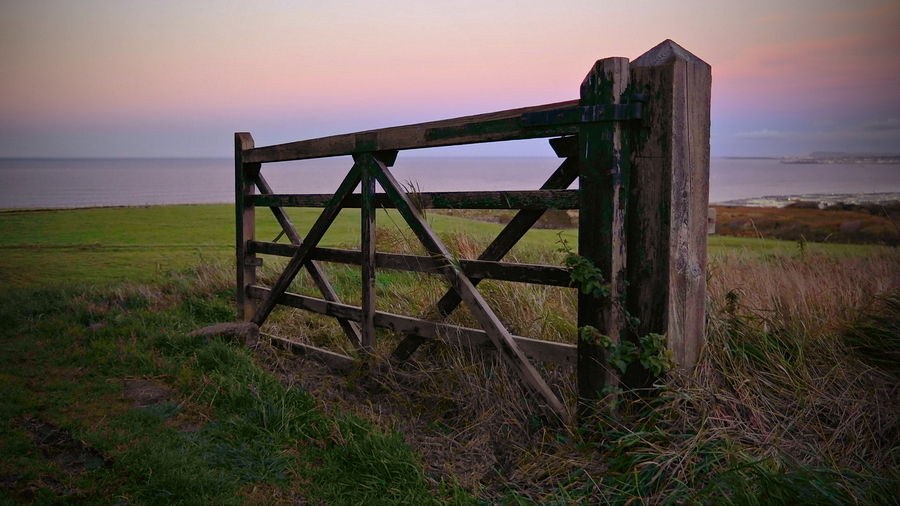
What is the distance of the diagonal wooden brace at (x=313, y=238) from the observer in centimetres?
497

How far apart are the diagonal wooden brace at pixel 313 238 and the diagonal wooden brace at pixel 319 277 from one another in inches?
6.2

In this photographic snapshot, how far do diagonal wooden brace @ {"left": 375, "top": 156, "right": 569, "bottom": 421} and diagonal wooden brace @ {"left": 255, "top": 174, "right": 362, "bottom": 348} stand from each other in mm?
1516

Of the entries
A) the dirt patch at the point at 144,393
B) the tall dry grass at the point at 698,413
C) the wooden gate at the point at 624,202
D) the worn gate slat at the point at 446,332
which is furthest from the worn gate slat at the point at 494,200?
the dirt patch at the point at 144,393

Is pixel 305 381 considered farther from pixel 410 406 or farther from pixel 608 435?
pixel 608 435

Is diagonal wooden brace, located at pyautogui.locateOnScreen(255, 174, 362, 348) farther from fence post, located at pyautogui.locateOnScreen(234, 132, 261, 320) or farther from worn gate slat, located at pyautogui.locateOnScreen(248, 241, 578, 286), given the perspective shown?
worn gate slat, located at pyautogui.locateOnScreen(248, 241, 578, 286)

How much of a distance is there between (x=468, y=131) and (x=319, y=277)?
2.81 m

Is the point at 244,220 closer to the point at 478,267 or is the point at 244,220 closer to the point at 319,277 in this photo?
the point at 319,277

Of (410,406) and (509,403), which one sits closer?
(509,403)

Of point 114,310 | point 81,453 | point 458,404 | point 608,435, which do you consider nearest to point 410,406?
point 458,404

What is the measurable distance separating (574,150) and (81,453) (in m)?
3.73

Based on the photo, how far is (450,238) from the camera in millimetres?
7418

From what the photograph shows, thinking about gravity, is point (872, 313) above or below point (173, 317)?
above

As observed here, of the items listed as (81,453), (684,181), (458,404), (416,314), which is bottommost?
(81,453)

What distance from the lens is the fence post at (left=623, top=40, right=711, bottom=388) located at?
3.02 metres
